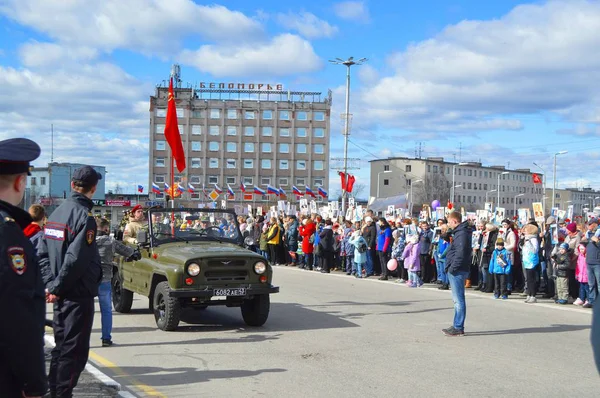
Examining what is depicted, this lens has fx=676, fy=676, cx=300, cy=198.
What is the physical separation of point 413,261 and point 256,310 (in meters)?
9.21

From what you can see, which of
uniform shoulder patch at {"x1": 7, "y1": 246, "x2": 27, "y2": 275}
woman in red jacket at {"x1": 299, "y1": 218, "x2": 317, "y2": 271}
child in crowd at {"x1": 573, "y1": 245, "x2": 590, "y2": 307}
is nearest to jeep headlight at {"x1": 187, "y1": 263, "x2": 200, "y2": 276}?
uniform shoulder patch at {"x1": 7, "y1": 246, "x2": 27, "y2": 275}

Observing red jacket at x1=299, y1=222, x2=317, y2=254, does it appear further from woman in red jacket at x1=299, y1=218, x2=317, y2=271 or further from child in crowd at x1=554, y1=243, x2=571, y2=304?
child in crowd at x1=554, y1=243, x2=571, y2=304

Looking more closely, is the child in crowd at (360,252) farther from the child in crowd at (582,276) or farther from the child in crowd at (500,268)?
the child in crowd at (582,276)

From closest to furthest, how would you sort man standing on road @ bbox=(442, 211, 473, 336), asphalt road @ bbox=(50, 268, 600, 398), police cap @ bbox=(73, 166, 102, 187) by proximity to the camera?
police cap @ bbox=(73, 166, 102, 187), asphalt road @ bbox=(50, 268, 600, 398), man standing on road @ bbox=(442, 211, 473, 336)

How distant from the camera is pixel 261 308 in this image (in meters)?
11.2

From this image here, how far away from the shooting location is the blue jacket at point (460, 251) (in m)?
10.7

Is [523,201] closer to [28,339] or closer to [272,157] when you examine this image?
[272,157]

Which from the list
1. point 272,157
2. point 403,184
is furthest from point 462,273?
point 403,184

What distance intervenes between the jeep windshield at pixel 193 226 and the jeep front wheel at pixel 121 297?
1.71m

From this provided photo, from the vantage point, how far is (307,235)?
84.5ft

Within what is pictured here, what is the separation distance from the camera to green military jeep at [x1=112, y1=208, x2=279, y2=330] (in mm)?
10477

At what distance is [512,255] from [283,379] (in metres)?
10.7

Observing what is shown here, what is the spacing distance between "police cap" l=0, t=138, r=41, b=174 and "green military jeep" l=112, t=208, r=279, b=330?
7272mm

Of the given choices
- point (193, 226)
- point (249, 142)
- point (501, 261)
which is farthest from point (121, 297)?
point (249, 142)
